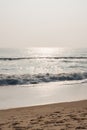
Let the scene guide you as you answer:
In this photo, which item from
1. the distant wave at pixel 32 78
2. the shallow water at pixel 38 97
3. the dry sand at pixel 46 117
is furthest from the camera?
the distant wave at pixel 32 78

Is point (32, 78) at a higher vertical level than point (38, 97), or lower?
higher

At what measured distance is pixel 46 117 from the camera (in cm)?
797

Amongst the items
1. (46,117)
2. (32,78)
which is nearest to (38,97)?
(46,117)

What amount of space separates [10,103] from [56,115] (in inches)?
97.4

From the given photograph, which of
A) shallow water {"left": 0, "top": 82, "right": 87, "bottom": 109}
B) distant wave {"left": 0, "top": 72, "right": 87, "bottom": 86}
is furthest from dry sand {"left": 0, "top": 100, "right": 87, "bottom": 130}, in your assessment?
distant wave {"left": 0, "top": 72, "right": 87, "bottom": 86}

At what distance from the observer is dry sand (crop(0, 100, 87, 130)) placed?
6922 millimetres

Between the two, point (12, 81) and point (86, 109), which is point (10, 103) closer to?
point (86, 109)

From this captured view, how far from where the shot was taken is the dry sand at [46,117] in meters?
6.92

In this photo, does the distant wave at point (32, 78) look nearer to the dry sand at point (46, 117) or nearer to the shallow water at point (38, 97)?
the shallow water at point (38, 97)

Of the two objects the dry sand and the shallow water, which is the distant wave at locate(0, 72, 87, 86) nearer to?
the shallow water

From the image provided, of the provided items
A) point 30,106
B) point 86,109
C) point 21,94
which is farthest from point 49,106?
point 21,94

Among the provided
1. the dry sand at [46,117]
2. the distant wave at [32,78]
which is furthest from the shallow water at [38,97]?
the distant wave at [32,78]

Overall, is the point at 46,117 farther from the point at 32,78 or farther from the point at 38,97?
the point at 32,78

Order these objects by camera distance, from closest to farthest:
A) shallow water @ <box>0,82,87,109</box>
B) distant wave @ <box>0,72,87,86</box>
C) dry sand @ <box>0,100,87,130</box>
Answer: dry sand @ <box>0,100,87,130</box>
shallow water @ <box>0,82,87,109</box>
distant wave @ <box>0,72,87,86</box>
